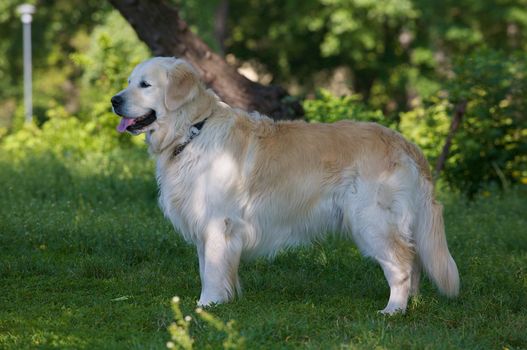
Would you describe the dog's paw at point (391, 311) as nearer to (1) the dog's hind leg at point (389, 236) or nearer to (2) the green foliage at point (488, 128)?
(1) the dog's hind leg at point (389, 236)

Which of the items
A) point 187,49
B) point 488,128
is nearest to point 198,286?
point 187,49

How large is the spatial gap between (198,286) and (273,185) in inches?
41.3

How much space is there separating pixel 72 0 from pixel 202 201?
2748cm

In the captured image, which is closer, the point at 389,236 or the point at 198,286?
the point at 389,236

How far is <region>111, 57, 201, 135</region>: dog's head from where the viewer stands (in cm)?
557

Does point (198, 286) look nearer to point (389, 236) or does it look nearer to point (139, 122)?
point (139, 122)

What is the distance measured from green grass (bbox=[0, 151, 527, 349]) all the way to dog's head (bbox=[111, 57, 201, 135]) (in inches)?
48.4

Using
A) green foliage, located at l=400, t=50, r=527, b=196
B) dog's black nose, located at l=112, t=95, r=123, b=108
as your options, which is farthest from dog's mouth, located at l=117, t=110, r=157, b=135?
green foliage, located at l=400, t=50, r=527, b=196

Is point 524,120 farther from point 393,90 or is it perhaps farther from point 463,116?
point 393,90

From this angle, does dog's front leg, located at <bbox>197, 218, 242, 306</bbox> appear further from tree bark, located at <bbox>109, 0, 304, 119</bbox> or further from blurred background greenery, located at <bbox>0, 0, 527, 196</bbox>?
blurred background greenery, located at <bbox>0, 0, 527, 196</bbox>

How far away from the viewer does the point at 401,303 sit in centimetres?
543

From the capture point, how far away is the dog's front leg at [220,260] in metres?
5.54

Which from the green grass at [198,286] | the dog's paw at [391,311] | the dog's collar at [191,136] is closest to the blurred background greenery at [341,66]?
the green grass at [198,286]

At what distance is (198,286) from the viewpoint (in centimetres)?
614
